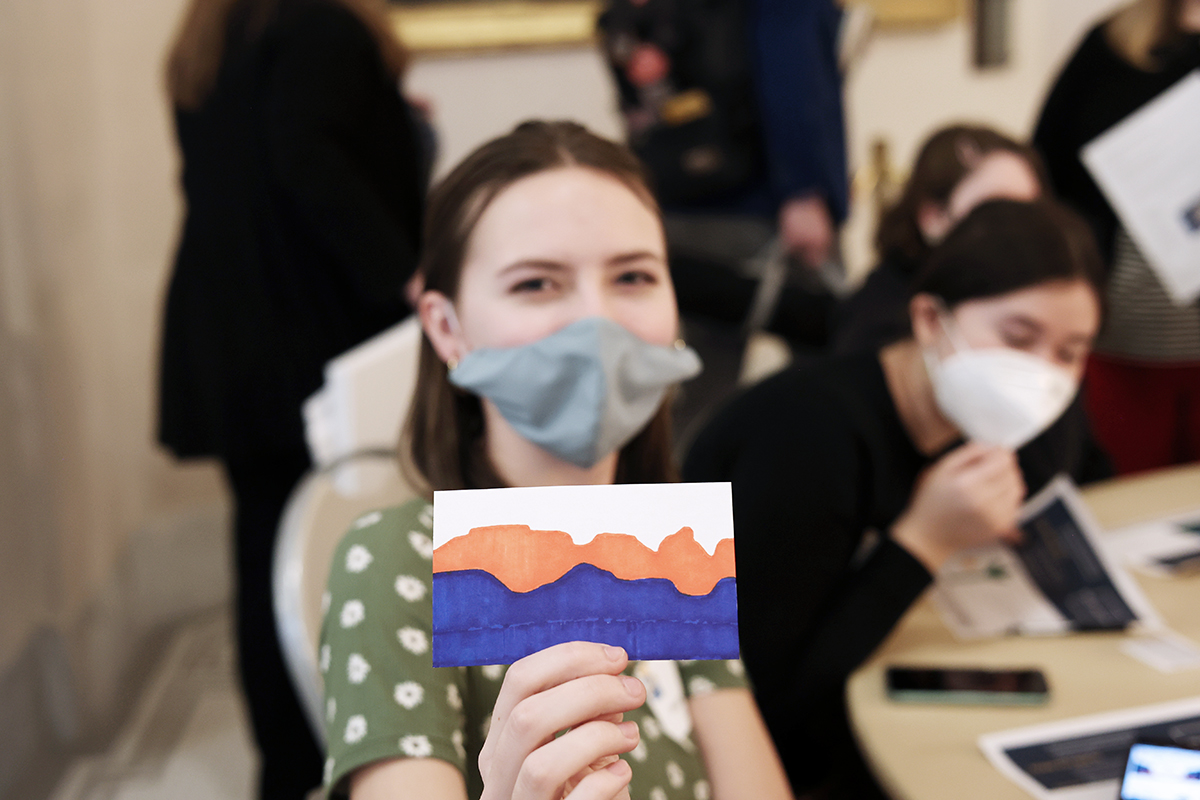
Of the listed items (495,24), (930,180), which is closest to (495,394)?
(930,180)

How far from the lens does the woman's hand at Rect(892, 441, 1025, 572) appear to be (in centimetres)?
87

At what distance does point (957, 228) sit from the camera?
105 cm

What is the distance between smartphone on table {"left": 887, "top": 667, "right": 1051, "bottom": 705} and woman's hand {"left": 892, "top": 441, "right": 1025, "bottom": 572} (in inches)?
3.8

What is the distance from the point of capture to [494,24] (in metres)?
2.34

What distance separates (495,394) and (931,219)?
135 cm

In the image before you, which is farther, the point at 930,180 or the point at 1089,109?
the point at 930,180

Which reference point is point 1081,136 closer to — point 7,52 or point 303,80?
point 303,80

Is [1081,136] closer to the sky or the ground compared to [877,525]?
closer to the sky

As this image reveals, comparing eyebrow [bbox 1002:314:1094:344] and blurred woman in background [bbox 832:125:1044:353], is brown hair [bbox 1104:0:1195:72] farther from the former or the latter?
eyebrow [bbox 1002:314:1094:344]

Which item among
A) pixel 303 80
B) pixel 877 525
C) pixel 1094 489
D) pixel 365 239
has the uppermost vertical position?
pixel 303 80

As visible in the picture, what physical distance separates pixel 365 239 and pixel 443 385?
0.60 ft

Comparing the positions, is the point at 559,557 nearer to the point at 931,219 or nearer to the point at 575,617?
the point at 575,617

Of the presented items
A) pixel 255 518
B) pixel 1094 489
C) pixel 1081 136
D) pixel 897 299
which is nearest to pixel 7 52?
pixel 255 518

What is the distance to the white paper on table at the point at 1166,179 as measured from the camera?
1024 millimetres
